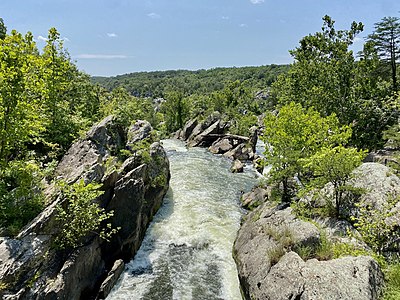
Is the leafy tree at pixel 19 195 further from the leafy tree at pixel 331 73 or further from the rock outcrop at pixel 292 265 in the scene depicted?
the leafy tree at pixel 331 73

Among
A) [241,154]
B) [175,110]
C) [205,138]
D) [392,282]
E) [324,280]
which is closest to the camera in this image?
[324,280]

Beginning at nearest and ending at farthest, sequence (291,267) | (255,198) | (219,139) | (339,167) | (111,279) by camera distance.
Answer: (291,267) → (339,167) → (111,279) → (255,198) → (219,139)

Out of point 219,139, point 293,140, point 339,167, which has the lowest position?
point 219,139

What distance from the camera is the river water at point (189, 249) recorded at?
12914 mm

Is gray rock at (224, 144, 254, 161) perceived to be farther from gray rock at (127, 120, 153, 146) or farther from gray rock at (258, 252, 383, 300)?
gray rock at (258, 252, 383, 300)

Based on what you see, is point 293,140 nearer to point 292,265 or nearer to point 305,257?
point 305,257

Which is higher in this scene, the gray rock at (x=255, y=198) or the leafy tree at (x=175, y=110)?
the leafy tree at (x=175, y=110)

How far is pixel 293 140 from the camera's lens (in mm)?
17172

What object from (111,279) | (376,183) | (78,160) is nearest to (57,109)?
(78,160)

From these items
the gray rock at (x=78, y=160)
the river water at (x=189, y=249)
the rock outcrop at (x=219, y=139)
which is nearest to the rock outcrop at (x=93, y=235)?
the gray rock at (x=78, y=160)

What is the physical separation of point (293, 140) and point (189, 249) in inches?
341

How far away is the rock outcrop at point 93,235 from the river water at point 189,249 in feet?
2.70

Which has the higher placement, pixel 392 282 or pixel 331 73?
pixel 331 73

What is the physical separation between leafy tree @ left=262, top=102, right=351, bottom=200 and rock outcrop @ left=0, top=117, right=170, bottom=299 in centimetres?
819
